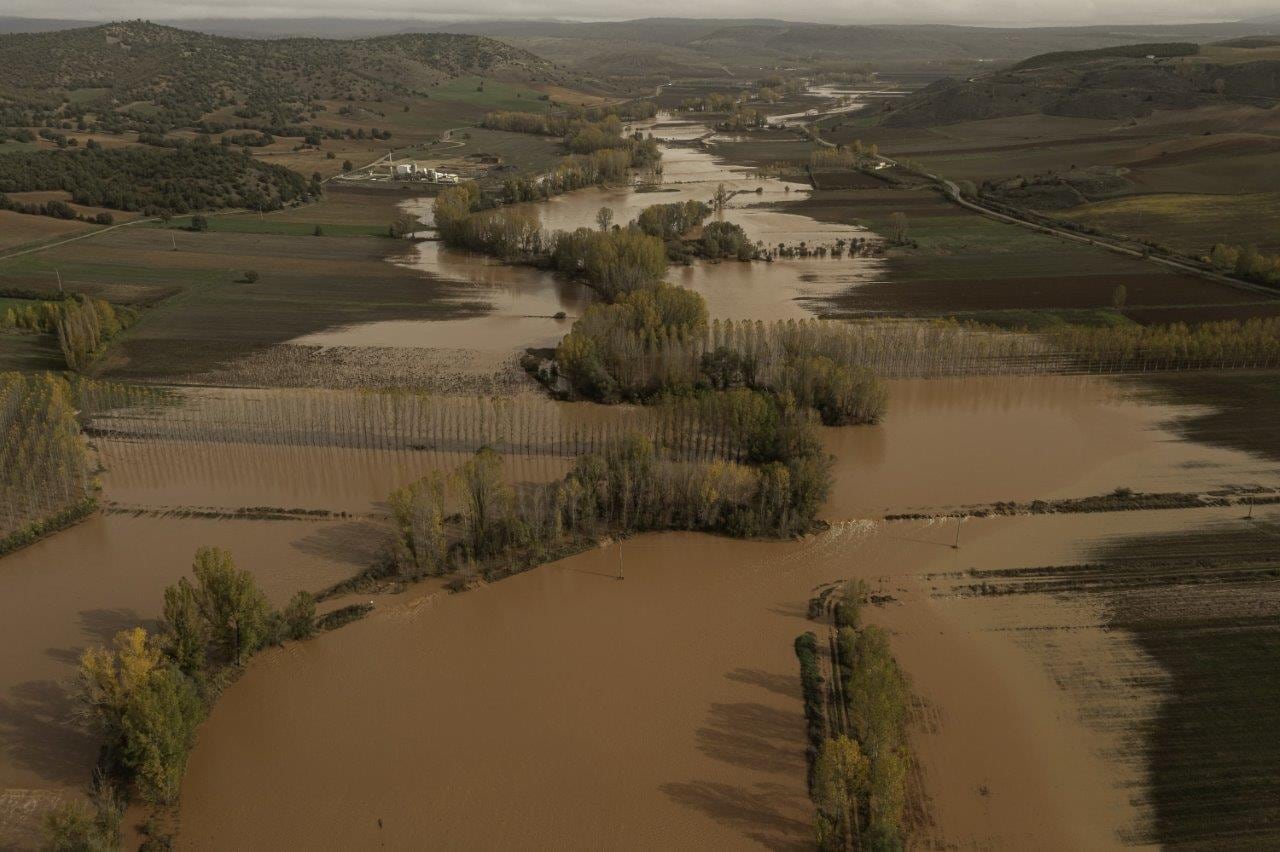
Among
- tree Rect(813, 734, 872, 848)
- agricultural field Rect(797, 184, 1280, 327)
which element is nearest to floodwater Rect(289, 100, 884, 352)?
agricultural field Rect(797, 184, 1280, 327)

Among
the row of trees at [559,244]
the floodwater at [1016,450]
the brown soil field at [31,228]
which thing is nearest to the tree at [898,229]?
the row of trees at [559,244]

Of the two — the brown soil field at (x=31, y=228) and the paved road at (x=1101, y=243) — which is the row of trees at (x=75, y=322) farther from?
the paved road at (x=1101, y=243)

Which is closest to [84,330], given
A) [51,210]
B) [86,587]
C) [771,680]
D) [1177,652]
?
[86,587]

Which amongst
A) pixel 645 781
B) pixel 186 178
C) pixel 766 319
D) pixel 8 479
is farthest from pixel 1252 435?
pixel 186 178

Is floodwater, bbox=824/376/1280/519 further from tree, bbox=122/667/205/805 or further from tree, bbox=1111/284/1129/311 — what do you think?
tree, bbox=122/667/205/805

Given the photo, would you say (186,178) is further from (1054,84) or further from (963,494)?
(1054,84)

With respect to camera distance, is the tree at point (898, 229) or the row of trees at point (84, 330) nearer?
the row of trees at point (84, 330)
